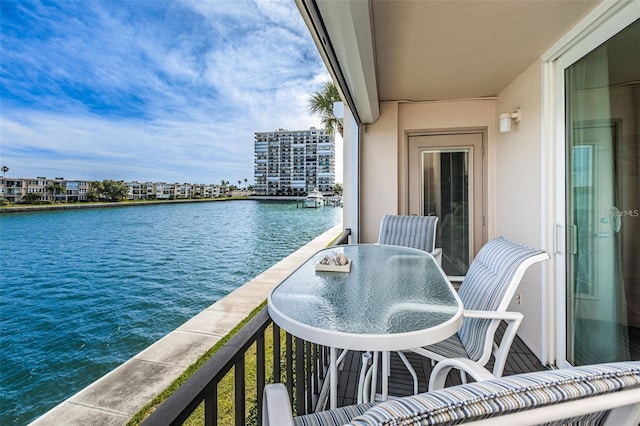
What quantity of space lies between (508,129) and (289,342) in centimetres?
281

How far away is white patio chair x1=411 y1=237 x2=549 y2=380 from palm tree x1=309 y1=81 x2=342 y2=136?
5619mm

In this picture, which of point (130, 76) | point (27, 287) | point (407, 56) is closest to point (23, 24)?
point (130, 76)

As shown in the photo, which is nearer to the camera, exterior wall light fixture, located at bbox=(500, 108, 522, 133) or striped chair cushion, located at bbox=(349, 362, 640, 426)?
striped chair cushion, located at bbox=(349, 362, 640, 426)

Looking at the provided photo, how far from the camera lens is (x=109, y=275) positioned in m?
17.2

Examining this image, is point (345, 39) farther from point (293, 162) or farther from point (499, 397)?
point (293, 162)

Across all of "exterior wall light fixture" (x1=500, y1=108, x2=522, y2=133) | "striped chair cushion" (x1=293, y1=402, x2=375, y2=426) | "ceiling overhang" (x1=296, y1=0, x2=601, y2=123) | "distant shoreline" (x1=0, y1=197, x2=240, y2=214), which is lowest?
"striped chair cushion" (x1=293, y1=402, x2=375, y2=426)

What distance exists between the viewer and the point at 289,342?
4.82ft

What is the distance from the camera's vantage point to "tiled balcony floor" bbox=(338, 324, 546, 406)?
206 cm

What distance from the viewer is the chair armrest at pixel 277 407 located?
71cm

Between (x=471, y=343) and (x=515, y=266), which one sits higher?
(x=515, y=266)

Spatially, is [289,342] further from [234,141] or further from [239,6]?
[234,141]

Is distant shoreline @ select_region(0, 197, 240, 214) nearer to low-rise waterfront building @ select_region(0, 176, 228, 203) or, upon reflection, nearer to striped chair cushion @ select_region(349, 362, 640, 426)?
low-rise waterfront building @ select_region(0, 176, 228, 203)

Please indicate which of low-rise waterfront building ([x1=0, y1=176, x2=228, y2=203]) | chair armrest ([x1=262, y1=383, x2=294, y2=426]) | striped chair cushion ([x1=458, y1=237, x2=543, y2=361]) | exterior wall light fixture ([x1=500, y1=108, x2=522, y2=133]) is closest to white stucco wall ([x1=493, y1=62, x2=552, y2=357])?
exterior wall light fixture ([x1=500, y1=108, x2=522, y2=133])

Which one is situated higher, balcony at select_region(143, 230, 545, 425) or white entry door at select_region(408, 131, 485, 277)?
white entry door at select_region(408, 131, 485, 277)
